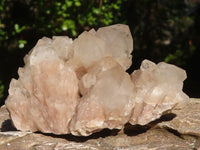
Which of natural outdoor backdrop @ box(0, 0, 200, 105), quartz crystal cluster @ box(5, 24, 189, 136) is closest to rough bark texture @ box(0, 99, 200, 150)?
quartz crystal cluster @ box(5, 24, 189, 136)

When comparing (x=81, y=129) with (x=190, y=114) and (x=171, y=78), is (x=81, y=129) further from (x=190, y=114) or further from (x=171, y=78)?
(x=190, y=114)

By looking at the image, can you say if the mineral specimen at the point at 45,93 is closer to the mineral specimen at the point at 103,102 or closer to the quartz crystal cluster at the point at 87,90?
the quartz crystal cluster at the point at 87,90

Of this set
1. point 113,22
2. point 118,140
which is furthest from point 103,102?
point 113,22

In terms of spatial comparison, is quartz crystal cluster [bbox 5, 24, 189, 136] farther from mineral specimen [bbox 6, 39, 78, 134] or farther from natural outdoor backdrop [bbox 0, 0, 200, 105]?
natural outdoor backdrop [bbox 0, 0, 200, 105]

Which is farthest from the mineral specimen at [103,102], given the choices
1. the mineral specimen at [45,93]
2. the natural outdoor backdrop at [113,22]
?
the natural outdoor backdrop at [113,22]

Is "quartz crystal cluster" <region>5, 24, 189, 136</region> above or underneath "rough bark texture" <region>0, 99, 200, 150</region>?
above

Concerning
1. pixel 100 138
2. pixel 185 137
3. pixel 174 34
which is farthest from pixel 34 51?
pixel 174 34

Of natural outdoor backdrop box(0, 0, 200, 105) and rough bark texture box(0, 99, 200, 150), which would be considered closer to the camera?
rough bark texture box(0, 99, 200, 150)
